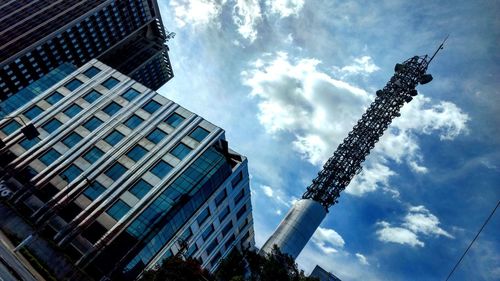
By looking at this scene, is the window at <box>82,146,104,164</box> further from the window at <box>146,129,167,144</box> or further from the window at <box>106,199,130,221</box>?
the window at <box>106,199,130,221</box>

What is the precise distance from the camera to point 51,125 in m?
53.2

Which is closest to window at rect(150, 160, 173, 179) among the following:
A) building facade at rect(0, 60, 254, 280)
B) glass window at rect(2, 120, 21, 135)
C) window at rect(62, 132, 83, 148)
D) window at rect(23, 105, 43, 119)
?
building facade at rect(0, 60, 254, 280)

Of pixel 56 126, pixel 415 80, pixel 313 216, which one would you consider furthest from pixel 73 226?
pixel 415 80

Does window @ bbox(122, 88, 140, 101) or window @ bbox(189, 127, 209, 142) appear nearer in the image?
window @ bbox(189, 127, 209, 142)

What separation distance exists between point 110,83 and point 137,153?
1664cm

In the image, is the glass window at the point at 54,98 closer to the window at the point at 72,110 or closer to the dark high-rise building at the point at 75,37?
the window at the point at 72,110

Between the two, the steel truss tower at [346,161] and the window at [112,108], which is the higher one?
the steel truss tower at [346,161]

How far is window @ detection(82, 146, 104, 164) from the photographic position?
48.9m

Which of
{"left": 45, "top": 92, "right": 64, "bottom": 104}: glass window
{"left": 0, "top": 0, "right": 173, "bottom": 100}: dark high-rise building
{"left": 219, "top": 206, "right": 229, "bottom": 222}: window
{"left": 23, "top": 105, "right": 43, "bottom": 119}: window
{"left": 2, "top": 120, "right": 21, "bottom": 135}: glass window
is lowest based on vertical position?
{"left": 2, "top": 120, "right": 21, "bottom": 135}: glass window

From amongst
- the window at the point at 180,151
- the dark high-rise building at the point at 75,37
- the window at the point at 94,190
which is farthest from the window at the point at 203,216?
the dark high-rise building at the point at 75,37

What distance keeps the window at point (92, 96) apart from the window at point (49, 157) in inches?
412

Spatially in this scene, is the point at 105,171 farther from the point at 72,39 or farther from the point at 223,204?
the point at 72,39

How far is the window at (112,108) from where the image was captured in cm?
5466

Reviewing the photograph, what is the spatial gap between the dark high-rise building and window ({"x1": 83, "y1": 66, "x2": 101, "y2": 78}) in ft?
145
